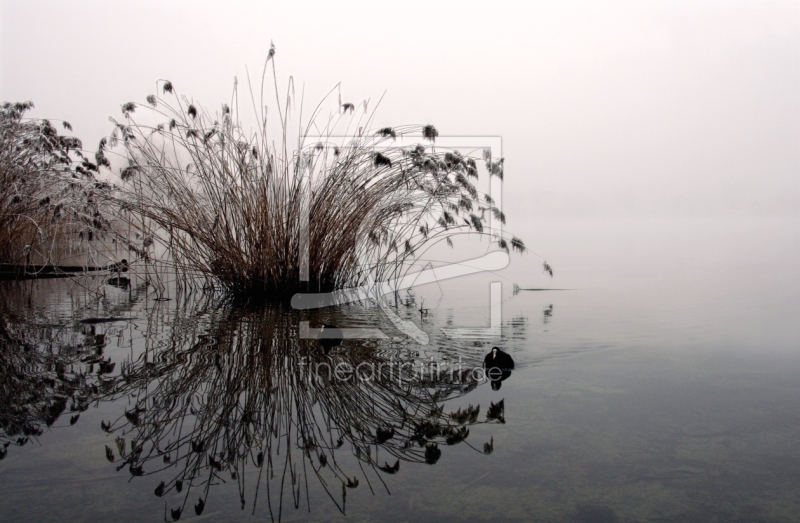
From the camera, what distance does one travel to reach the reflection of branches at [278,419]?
1203 mm

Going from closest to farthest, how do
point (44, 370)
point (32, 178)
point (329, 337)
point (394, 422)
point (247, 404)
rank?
point (394, 422), point (247, 404), point (44, 370), point (329, 337), point (32, 178)

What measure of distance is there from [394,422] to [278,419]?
0.89 ft

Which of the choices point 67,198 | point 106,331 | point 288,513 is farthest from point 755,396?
point 67,198

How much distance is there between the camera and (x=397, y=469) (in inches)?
48.3

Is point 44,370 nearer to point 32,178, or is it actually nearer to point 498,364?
point 498,364

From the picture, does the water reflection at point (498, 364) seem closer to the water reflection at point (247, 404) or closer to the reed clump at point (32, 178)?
the water reflection at point (247, 404)

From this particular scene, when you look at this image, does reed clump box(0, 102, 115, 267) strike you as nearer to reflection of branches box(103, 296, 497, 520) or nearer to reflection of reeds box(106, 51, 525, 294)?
reflection of reeds box(106, 51, 525, 294)

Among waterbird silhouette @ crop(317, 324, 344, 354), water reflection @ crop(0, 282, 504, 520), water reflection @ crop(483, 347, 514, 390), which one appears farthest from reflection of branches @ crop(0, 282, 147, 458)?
water reflection @ crop(483, 347, 514, 390)

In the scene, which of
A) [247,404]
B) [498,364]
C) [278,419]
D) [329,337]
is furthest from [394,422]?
[329,337]

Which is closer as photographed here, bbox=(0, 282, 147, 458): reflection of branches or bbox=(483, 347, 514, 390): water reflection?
bbox=(0, 282, 147, 458): reflection of branches

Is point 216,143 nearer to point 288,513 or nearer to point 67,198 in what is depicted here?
point 67,198

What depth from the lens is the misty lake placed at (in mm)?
A: 1093

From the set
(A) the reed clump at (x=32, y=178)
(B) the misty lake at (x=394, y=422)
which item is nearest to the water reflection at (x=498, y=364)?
(B) the misty lake at (x=394, y=422)

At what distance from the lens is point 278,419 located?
152 centimetres
